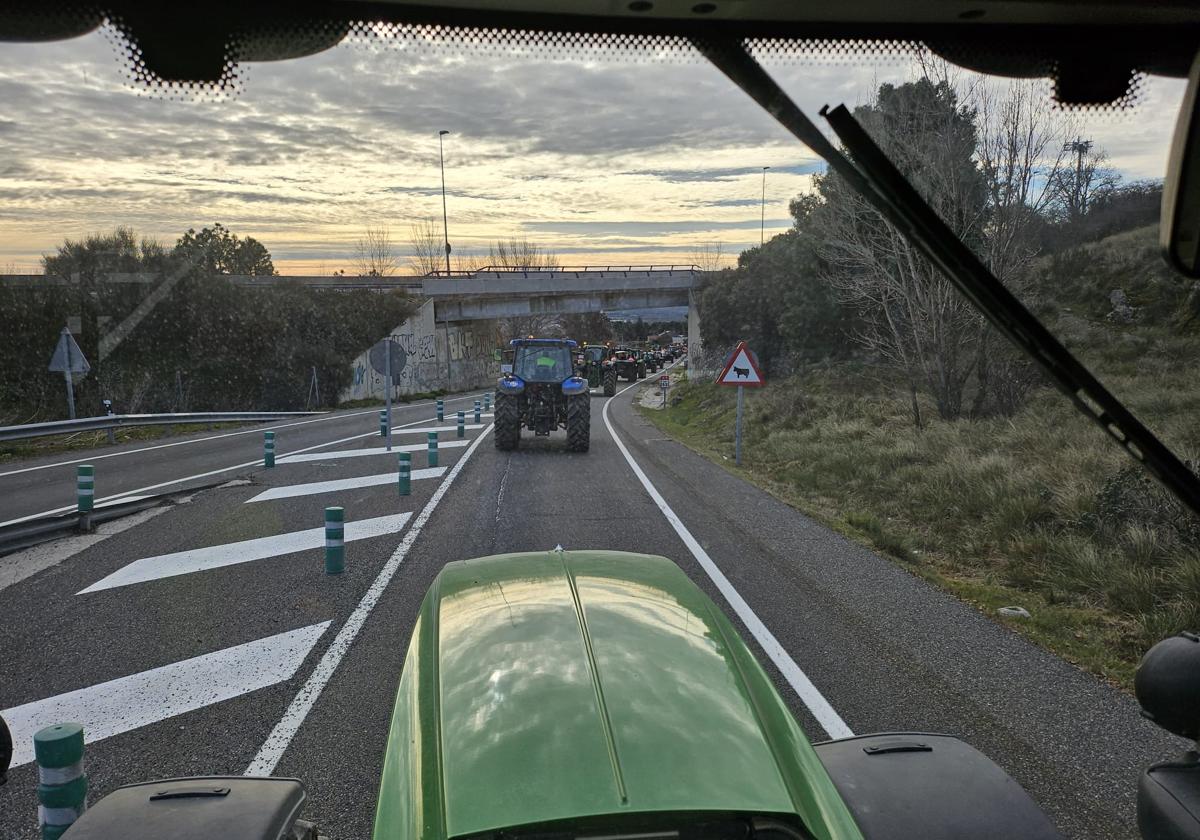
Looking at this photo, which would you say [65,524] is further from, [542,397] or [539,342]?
[539,342]

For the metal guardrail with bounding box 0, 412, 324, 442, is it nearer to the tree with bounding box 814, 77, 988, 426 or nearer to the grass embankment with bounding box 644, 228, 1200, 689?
the grass embankment with bounding box 644, 228, 1200, 689

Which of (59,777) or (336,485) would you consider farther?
(336,485)

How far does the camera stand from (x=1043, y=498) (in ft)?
32.5

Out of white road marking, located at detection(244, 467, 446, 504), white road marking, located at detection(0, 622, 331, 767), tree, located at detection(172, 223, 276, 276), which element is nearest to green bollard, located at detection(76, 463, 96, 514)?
white road marking, located at detection(244, 467, 446, 504)

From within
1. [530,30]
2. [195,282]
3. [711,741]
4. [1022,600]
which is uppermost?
[195,282]

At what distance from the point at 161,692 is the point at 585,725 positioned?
14.8 feet

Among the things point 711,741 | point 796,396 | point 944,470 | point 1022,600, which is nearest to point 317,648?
point 711,741

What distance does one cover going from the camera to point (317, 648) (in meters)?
6.11

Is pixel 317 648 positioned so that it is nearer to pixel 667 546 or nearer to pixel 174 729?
pixel 174 729

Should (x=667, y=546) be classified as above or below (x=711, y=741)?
below

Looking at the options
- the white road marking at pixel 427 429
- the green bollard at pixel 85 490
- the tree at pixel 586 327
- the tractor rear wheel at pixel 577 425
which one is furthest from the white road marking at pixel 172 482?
the tree at pixel 586 327

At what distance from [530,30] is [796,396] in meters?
23.8

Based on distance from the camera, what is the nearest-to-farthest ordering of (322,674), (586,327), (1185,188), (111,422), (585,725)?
1. (1185,188)
2. (585,725)
3. (322,674)
4. (111,422)
5. (586,327)

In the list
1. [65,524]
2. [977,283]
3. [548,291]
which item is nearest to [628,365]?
[548,291]
